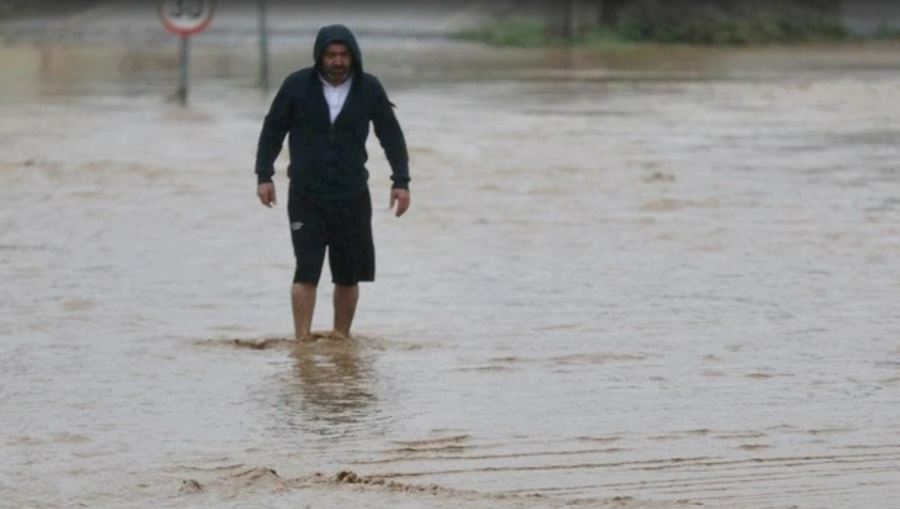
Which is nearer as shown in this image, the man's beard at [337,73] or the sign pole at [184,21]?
the man's beard at [337,73]

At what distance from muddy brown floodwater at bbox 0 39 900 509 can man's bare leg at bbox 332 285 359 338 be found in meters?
0.15

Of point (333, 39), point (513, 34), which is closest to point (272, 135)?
point (333, 39)

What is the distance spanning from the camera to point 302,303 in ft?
36.8

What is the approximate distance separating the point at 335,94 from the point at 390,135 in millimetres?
349

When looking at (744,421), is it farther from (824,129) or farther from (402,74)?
(402,74)

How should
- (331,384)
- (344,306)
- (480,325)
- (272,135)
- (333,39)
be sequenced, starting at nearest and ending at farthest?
(331,384) → (333,39) → (272,135) → (344,306) → (480,325)

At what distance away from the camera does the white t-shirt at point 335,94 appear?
36.0ft

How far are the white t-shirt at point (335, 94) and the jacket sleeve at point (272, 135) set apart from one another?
0.19 m

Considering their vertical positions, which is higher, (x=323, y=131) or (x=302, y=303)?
(x=323, y=131)

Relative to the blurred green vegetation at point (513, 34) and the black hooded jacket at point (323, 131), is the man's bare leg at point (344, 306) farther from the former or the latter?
the blurred green vegetation at point (513, 34)

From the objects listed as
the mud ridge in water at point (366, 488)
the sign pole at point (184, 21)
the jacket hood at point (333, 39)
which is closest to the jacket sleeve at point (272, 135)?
the jacket hood at point (333, 39)

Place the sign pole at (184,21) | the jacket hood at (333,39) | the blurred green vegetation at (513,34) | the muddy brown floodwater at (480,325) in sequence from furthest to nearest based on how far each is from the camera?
the blurred green vegetation at (513,34)
the sign pole at (184,21)
the jacket hood at (333,39)
the muddy brown floodwater at (480,325)

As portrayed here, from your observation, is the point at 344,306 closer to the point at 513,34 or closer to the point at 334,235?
the point at 334,235

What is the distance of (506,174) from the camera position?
19.3 meters
